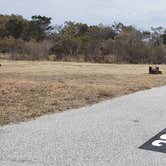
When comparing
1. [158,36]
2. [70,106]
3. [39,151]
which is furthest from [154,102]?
[158,36]

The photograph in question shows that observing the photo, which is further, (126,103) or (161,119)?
(126,103)

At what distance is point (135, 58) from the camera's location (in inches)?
2258

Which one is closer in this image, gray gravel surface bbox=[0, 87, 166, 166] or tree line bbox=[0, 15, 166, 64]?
gray gravel surface bbox=[0, 87, 166, 166]

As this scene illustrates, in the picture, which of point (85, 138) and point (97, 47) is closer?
point (85, 138)

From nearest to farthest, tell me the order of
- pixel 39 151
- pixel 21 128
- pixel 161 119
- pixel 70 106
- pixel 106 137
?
1. pixel 39 151
2. pixel 106 137
3. pixel 21 128
4. pixel 161 119
5. pixel 70 106

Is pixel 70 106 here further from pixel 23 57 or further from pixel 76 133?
pixel 23 57

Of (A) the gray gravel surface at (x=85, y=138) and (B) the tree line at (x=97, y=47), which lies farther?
(B) the tree line at (x=97, y=47)

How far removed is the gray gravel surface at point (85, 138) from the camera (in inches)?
251

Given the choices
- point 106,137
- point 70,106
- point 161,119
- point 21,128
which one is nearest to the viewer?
point 106,137

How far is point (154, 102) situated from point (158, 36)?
5457 cm

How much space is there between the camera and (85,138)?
25.8ft

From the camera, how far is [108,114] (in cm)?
1104

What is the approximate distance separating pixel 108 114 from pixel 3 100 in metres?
3.26

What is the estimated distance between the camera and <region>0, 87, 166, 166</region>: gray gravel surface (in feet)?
20.9
